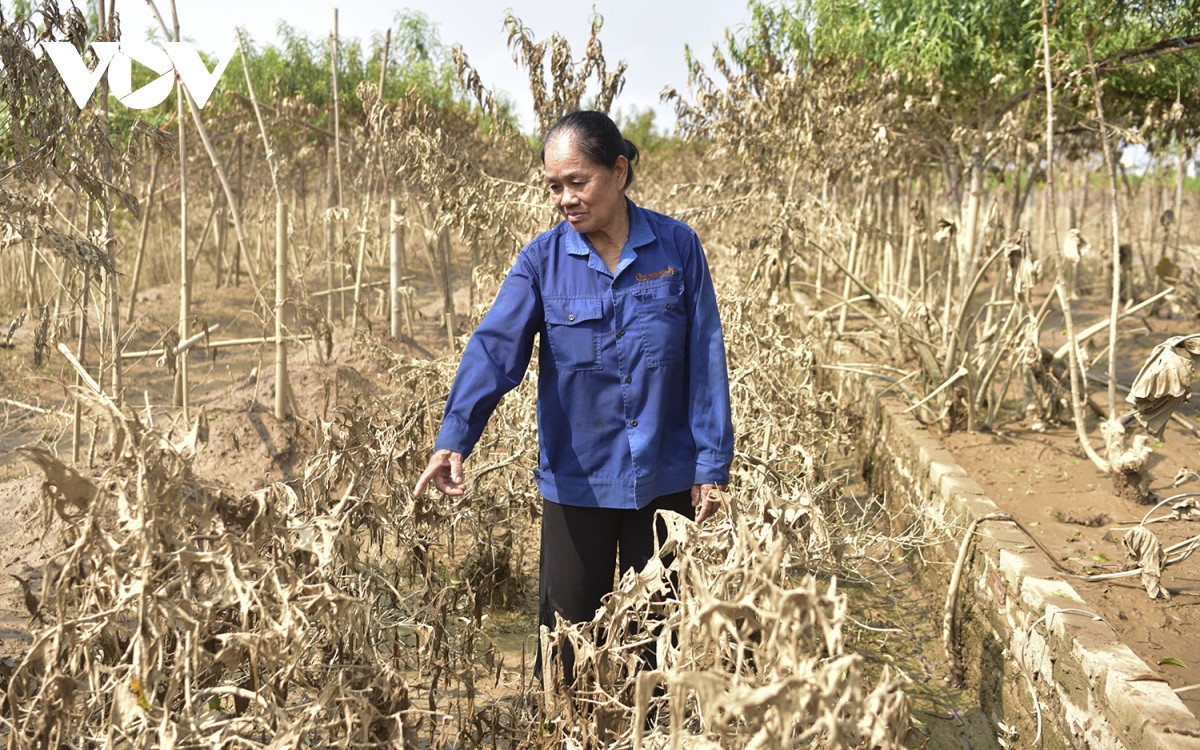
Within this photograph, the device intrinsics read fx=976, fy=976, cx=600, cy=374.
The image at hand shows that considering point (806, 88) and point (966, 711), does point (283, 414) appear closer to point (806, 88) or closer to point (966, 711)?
point (966, 711)

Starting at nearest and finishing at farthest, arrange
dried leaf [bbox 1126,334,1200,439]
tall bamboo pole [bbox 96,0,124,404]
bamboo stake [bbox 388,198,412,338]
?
dried leaf [bbox 1126,334,1200,439] < tall bamboo pole [bbox 96,0,124,404] < bamboo stake [bbox 388,198,412,338]

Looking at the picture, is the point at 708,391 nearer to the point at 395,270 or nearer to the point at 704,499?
the point at 704,499

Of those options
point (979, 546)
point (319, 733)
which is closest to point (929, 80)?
point (979, 546)

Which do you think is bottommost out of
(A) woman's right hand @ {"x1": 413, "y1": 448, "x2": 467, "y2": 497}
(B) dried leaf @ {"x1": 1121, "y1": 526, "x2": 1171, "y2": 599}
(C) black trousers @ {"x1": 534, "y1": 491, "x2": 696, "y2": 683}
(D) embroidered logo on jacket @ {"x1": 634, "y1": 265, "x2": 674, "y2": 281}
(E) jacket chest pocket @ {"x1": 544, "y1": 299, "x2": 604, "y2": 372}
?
(B) dried leaf @ {"x1": 1121, "y1": 526, "x2": 1171, "y2": 599}

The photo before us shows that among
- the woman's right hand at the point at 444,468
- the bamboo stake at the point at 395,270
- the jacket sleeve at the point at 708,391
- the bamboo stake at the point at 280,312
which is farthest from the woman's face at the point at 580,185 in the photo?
the bamboo stake at the point at 395,270

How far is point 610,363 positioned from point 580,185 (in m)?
0.43

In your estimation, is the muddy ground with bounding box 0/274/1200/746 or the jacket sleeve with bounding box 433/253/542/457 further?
the muddy ground with bounding box 0/274/1200/746

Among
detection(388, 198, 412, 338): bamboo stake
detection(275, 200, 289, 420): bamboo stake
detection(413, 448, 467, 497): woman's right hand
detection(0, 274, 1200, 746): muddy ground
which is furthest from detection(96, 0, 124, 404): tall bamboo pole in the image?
detection(388, 198, 412, 338): bamboo stake

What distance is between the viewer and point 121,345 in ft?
13.2

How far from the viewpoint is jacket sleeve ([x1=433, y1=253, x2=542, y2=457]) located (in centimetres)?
233

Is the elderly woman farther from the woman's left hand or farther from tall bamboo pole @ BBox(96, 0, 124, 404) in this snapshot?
tall bamboo pole @ BBox(96, 0, 124, 404)
